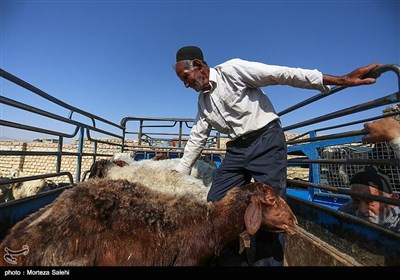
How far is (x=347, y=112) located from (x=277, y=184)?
906mm

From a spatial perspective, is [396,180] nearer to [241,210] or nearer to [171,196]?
[241,210]

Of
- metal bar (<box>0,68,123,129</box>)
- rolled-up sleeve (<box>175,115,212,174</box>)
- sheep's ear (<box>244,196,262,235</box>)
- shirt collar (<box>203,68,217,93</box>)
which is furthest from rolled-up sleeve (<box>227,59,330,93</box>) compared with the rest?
metal bar (<box>0,68,123,129</box>)

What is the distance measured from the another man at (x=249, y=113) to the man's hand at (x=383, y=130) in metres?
0.43

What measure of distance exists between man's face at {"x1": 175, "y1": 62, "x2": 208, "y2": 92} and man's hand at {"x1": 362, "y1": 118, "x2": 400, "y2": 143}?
156cm

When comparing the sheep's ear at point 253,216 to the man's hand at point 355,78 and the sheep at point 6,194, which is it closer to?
the man's hand at point 355,78

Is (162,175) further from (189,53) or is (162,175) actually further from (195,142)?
(189,53)

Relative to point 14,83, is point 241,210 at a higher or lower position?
lower

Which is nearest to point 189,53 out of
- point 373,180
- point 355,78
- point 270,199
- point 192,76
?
point 192,76

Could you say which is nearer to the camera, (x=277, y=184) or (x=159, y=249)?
(x=159, y=249)

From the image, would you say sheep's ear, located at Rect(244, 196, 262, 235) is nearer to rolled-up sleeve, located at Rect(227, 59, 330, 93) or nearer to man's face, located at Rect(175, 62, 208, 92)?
rolled-up sleeve, located at Rect(227, 59, 330, 93)

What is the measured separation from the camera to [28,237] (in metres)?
1.75

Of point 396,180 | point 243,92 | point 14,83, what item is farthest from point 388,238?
point 14,83

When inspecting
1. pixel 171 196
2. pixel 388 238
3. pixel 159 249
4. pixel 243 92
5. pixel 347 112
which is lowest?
pixel 159 249

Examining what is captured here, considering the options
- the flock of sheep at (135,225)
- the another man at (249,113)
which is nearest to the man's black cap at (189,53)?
the another man at (249,113)
